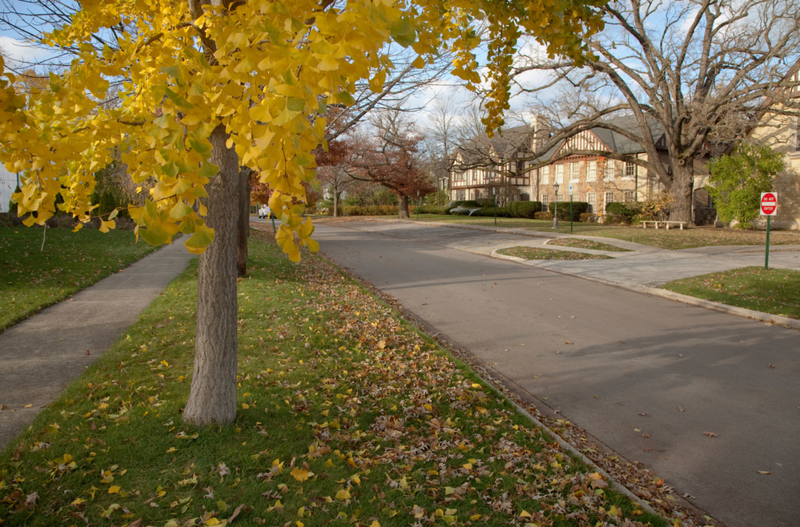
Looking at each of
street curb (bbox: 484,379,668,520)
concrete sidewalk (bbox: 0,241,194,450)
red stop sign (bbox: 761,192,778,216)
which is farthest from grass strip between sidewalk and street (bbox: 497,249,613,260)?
street curb (bbox: 484,379,668,520)

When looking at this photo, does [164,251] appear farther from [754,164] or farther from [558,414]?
[754,164]

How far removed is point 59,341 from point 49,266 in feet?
20.1

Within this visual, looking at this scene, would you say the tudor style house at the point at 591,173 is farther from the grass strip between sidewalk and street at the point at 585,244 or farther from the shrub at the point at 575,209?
the grass strip between sidewalk and street at the point at 585,244

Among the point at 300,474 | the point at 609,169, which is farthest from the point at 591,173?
the point at 300,474

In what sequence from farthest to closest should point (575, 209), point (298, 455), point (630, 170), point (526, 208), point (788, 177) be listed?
point (526, 208) < point (575, 209) < point (630, 170) < point (788, 177) < point (298, 455)

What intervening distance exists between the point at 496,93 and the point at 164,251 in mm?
14516

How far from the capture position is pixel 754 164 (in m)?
25.2

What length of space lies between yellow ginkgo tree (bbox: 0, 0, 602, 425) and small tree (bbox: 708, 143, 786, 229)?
26.4 meters

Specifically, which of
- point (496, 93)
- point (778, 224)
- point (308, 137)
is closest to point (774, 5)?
point (778, 224)

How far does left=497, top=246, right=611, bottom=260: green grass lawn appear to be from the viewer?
16.2 m

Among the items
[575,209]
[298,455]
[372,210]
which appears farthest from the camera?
[372,210]

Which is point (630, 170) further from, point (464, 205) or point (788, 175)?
point (464, 205)

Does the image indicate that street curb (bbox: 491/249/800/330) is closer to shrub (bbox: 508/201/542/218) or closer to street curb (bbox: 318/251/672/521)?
street curb (bbox: 318/251/672/521)

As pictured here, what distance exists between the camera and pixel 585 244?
63.6ft
